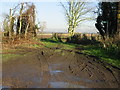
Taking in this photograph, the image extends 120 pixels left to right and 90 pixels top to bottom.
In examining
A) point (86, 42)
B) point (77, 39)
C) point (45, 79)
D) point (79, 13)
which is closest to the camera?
point (45, 79)

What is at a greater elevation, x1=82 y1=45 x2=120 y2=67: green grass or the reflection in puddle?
x1=82 y1=45 x2=120 y2=67: green grass

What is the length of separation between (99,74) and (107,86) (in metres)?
1.82

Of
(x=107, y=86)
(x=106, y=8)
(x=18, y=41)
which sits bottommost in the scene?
(x=107, y=86)

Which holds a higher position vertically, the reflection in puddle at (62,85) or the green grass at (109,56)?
the green grass at (109,56)

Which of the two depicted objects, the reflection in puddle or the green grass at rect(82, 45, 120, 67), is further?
the green grass at rect(82, 45, 120, 67)

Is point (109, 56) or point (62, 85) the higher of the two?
point (109, 56)

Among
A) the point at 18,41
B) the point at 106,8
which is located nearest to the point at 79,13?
the point at 106,8

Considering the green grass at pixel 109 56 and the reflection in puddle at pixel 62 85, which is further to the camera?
the green grass at pixel 109 56

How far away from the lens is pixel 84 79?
23.6ft

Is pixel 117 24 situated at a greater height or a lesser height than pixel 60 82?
greater

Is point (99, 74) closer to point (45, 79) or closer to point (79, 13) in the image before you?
point (45, 79)

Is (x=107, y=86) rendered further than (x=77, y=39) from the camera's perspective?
No

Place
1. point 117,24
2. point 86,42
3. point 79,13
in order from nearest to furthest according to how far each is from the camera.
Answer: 1. point 117,24
2. point 86,42
3. point 79,13

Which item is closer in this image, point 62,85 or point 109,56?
point 62,85
